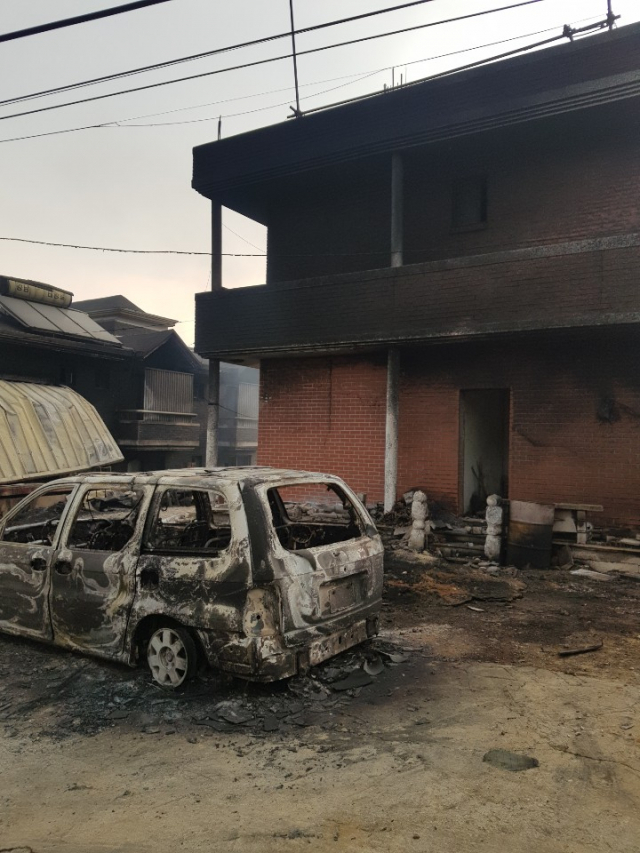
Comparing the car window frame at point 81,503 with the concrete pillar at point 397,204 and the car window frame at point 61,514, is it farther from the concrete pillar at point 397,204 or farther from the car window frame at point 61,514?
the concrete pillar at point 397,204

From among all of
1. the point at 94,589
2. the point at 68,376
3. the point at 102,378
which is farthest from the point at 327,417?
the point at 102,378

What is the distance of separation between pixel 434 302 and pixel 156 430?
15.6 meters

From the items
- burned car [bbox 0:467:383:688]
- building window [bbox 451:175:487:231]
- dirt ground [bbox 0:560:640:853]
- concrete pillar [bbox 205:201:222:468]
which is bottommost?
dirt ground [bbox 0:560:640:853]

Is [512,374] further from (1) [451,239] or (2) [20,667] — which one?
(2) [20,667]

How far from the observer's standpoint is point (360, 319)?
1071cm

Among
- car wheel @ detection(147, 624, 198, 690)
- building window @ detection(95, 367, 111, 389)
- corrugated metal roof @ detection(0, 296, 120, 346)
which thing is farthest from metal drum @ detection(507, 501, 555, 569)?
building window @ detection(95, 367, 111, 389)

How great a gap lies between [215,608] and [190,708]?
2.27ft

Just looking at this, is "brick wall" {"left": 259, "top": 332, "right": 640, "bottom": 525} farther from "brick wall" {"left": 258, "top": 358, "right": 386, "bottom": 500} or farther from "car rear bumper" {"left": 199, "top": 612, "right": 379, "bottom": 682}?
"car rear bumper" {"left": 199, "top": 612, "right": 379, "bottom": 682}

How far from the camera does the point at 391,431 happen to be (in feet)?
35.1

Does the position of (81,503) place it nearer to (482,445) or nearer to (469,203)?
(482,445)

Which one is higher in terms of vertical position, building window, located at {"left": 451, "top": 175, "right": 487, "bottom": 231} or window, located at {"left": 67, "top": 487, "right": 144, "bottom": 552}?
building window, located at {"left": 451, "top": 175, "right": 487, "bottom": 231}

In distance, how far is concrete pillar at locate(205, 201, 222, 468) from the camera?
12.4 metres

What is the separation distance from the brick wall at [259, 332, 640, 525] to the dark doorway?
0.39m

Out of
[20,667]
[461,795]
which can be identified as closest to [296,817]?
[461,795]
